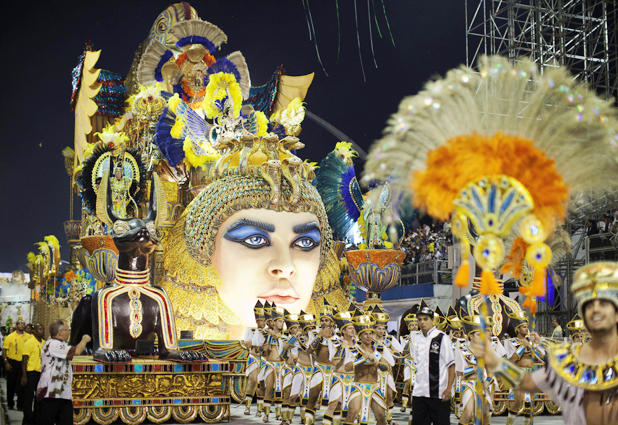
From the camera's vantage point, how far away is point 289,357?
9.51m

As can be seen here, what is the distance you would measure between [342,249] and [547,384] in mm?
10848

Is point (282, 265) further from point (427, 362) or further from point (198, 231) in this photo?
point (427, 362)

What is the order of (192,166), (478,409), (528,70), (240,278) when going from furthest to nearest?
(192,166), (240,278), (528,70), (478,409)

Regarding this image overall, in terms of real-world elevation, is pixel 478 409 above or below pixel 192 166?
below

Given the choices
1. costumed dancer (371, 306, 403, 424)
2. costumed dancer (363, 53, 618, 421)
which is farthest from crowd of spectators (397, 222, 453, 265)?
costumed dancer (363, 53, 618, 421)

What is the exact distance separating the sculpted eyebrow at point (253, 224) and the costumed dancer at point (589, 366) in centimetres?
788

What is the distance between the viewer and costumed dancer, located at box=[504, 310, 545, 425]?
902cm

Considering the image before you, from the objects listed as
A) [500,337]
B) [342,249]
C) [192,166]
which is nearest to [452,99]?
[500,337]

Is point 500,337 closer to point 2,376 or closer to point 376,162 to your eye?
point 376,162

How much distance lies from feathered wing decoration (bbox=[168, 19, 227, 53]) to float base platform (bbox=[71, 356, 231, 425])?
23.8ft

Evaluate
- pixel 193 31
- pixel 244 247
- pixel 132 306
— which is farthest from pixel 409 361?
pixel 193 31

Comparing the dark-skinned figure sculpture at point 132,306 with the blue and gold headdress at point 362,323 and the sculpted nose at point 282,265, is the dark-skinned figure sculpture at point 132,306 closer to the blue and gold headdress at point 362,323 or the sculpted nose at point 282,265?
the blue and gold headdress at point 362,323

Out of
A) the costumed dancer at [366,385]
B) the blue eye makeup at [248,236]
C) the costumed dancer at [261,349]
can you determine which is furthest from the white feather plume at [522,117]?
the blue eye makeup at [248,236]

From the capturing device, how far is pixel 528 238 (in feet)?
12.6
